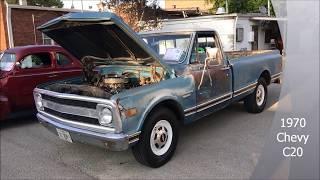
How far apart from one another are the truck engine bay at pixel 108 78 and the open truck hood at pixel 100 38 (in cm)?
10

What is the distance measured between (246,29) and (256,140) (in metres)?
13.4

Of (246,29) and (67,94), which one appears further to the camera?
(246,29)

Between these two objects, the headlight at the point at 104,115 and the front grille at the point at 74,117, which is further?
the front grille at the point at 74,117

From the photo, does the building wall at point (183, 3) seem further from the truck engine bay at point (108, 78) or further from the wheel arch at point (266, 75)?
the truck engine bay at point (108, 78)

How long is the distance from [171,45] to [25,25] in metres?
13.0

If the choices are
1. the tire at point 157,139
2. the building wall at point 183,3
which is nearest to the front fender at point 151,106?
the tire at point 157,139

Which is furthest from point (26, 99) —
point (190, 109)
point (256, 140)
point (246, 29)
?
point (246, 29)

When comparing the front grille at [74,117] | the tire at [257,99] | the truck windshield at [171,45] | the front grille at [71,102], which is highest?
the truck windshield at [171,45]

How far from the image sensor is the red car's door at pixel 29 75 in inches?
251

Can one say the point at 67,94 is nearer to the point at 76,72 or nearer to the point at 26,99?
the point at 26,99

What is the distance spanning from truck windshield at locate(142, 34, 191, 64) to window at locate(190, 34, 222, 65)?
5.8 inches

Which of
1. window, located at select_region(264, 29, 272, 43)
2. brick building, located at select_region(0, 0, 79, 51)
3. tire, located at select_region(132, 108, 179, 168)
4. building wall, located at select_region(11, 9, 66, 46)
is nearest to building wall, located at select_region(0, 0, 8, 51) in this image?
brick building, located at select_region(0, 0, 79, 51)

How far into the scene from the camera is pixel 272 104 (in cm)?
738

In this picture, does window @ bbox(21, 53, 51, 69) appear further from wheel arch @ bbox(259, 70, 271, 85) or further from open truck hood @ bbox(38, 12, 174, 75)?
wheel arch @ bbox(259, 70, 271, 85)
